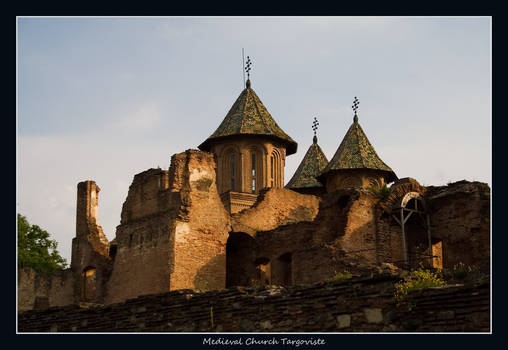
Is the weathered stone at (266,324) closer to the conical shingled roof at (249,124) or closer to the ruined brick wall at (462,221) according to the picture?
the ruined brick wall at (462,221)

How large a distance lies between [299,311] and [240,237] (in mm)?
13864

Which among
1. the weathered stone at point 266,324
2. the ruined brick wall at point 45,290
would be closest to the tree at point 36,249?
the ruined brick wall at point 45,290

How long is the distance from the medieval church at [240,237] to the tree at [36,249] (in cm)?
749

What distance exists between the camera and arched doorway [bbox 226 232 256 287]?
1121 inches

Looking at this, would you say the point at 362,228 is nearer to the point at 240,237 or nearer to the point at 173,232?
the point at 240,237

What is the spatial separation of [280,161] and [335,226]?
A: 28.1ft

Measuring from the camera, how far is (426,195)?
1073 inches

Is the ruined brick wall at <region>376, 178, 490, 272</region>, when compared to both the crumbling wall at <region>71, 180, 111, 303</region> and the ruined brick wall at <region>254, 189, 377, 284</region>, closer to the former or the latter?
the ruined brick wall at <region>254, 189, 377, 284</region>

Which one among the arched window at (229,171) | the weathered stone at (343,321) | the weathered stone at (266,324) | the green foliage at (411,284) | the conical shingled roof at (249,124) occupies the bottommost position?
the weathered stone at (266,324)

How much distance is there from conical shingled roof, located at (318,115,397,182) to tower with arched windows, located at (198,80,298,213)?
1899 millimetres

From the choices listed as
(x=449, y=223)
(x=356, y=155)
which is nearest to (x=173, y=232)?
(x=449, y=223)

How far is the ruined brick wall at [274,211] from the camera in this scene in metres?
29.0

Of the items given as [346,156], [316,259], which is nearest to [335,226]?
[316,259]

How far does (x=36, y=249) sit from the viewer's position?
40.8m
